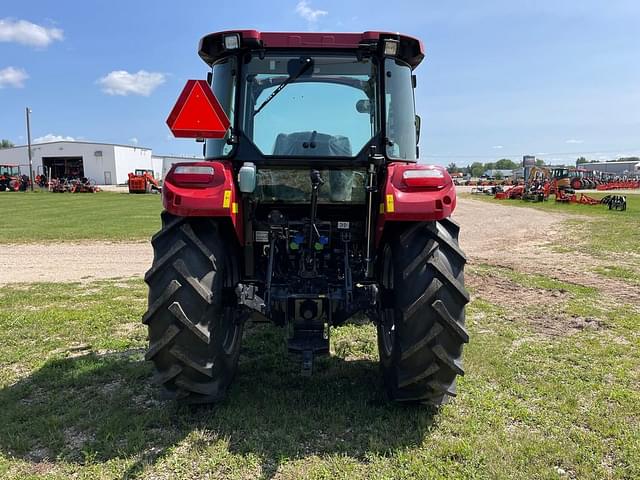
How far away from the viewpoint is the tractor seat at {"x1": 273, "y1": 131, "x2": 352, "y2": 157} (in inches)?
141

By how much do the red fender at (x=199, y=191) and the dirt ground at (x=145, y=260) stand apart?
5.12 metres

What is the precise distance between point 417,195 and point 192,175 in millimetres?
1465

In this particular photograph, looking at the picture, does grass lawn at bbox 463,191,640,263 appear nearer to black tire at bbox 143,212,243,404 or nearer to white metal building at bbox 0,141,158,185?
black tire at bbox 143,212,243,404

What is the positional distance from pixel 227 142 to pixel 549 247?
10.3 m

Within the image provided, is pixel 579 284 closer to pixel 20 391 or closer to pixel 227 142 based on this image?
pixel 227 142

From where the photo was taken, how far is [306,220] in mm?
3738

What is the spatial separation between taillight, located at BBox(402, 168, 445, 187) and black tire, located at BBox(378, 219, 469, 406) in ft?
0.93

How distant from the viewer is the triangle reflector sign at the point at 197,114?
3246 millimetres

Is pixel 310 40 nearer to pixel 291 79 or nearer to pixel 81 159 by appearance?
pixel 291 79

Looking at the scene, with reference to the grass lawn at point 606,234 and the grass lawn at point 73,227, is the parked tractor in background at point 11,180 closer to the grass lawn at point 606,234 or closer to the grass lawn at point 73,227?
the grass lawn at point 73,227

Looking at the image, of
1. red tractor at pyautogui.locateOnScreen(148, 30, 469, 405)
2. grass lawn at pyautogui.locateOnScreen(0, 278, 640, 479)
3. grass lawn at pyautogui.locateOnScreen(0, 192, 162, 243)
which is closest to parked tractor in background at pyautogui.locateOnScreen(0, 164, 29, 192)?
grass lawn at pyautogui.locateOnScreen(0, 192, 162, 243)

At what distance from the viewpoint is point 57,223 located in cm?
1662

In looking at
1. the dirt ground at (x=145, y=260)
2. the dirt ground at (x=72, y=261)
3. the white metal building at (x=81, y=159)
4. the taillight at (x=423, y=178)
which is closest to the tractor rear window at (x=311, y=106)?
the taillight at (x=423, y=178)

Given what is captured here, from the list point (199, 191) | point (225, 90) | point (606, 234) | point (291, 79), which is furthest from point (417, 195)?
point (606, 234)
